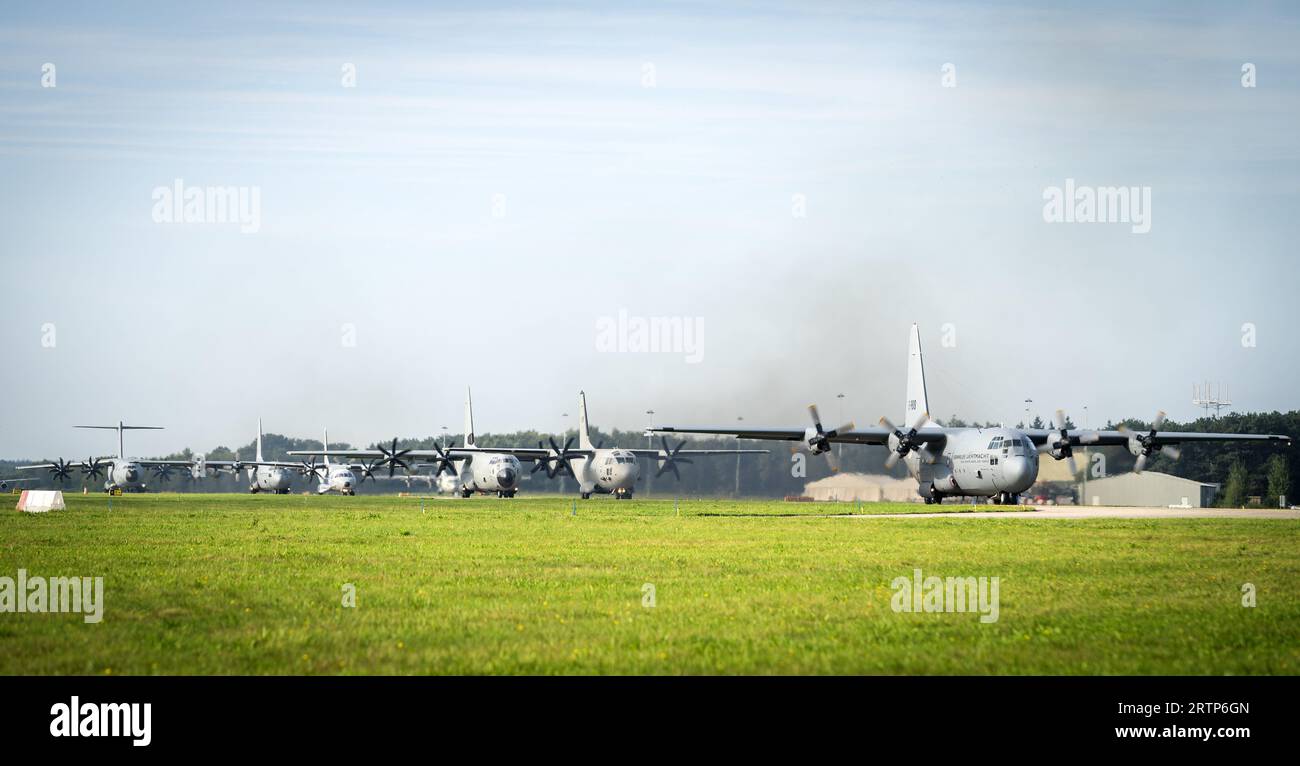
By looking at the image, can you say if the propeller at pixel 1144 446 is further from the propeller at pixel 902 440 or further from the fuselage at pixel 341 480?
the fuselage at pixel 341 480

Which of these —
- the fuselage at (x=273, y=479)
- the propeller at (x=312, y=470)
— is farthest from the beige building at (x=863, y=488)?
the propeller at (x=312, y=470)

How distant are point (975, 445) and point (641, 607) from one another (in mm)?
47961

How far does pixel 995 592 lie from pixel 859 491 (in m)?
76.9

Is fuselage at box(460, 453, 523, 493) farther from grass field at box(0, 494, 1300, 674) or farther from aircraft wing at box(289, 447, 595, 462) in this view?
grass field at box(0, 494, 1300, 674)

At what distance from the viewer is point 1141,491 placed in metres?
94.1

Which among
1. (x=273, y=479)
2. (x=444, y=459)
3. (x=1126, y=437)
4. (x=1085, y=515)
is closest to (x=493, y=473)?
(x=444, y=459)

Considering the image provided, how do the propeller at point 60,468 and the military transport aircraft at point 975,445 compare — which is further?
the propeller at point 60,468

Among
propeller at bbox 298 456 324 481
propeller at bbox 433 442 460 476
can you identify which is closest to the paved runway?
propeller at bbox 433 442 460 476

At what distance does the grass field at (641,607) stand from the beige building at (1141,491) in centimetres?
6519

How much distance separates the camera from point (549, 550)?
27297 mm

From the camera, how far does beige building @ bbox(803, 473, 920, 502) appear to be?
9000cm

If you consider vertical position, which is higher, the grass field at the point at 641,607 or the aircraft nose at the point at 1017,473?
the grass field at the point at 641,607

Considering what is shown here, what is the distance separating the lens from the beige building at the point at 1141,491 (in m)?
93.8
